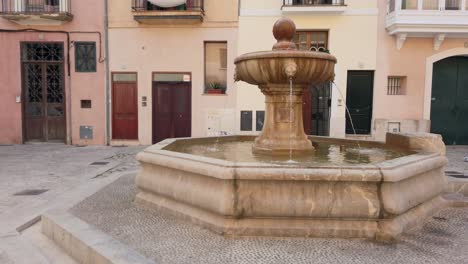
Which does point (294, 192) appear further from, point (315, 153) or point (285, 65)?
point (315, 153)

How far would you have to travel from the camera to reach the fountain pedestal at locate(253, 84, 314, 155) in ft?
15.9

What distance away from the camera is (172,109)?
43.4 ft

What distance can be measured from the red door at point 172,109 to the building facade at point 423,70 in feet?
21.2

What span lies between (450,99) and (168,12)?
32.9 feet

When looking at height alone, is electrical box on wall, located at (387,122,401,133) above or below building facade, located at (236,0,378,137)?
below

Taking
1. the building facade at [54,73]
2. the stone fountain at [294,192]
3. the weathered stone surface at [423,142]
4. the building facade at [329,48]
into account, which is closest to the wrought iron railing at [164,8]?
the building facade at [54,73]

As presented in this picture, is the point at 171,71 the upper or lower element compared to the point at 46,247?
upper

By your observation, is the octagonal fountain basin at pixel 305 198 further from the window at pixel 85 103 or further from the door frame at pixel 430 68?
the window at pixel 85 103

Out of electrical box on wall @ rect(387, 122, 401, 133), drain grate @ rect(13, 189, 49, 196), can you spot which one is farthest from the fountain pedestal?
electrical box on wall @ rect(387, 122, 401, 133)

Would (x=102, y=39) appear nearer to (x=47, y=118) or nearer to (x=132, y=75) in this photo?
(x=132, y=75)

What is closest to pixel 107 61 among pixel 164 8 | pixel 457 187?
pixel 164 8

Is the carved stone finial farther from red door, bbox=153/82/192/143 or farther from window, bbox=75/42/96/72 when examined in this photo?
window, bbox=75/42/96/72

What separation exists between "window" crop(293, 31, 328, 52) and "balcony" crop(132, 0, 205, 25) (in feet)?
11.3

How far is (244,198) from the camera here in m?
3.38
